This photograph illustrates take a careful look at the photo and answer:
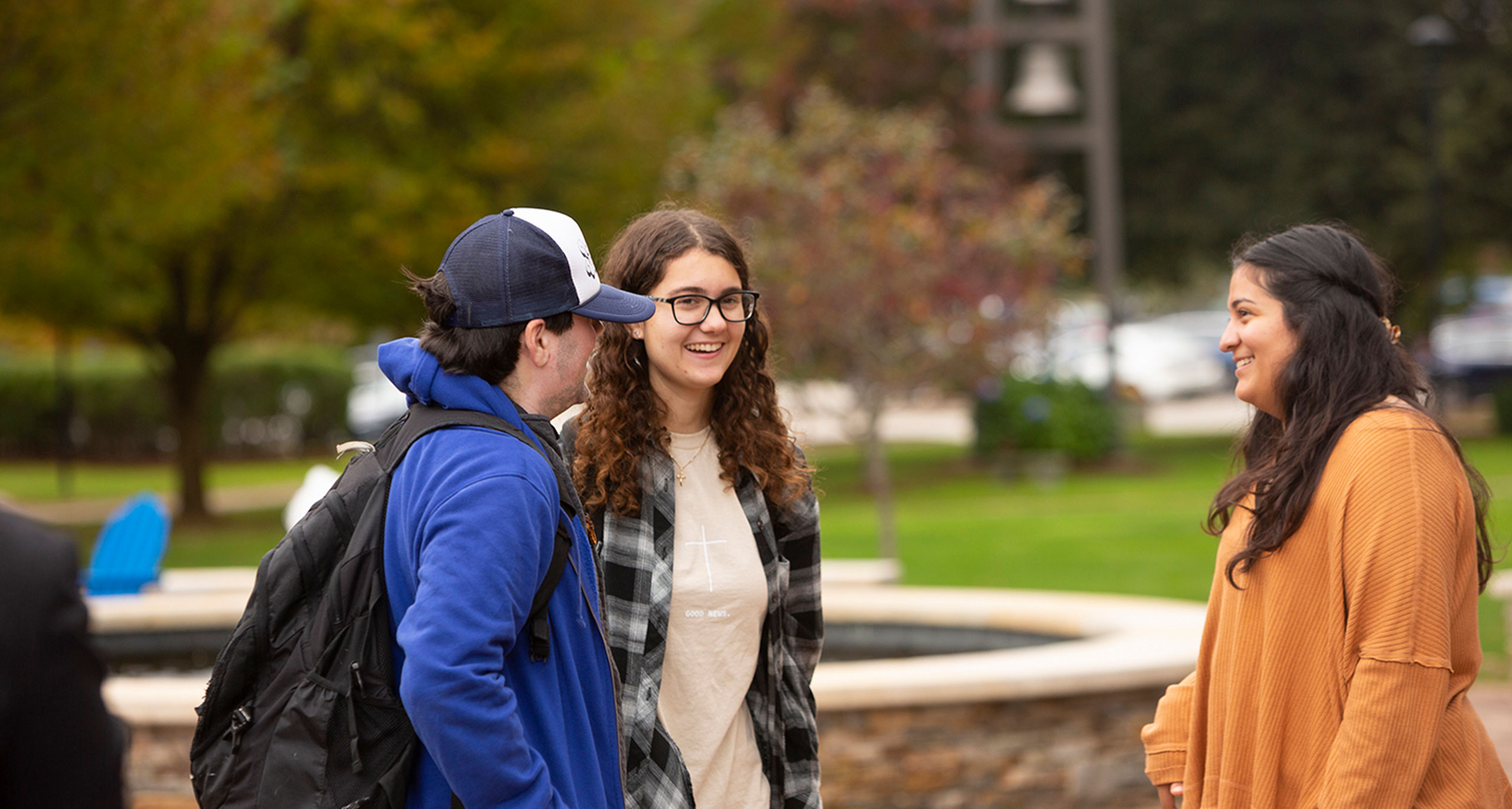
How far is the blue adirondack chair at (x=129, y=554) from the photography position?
30.4 ft

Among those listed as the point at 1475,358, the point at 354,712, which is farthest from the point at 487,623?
the point at 1475,358

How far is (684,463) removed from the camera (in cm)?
325

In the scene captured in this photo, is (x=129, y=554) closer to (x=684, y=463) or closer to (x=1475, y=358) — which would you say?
(x=684, y=463)

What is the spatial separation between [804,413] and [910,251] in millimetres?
2650

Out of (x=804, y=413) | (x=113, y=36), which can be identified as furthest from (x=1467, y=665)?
(x=804, y=413)

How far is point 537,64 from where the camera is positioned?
673 inches

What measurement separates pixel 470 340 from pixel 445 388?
88 mm

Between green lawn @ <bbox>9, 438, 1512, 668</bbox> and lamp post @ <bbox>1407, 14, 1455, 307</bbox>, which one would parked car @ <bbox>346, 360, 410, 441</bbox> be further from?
lamp post @ <bbox>1407, 14, 1455, 307</bbox>

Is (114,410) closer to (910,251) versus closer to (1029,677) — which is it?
(910,251)

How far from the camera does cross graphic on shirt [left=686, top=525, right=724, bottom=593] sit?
3.09 metres

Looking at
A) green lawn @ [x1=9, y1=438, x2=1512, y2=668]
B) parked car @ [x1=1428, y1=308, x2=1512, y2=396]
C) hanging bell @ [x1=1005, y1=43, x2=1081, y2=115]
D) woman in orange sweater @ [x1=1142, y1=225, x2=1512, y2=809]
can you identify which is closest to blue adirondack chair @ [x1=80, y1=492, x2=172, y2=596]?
green lawn @ [x1=9, y1=438, x2=1512, y2=668]

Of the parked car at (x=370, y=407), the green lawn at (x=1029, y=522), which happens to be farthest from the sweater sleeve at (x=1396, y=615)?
the parked car at (x=370, y=407)

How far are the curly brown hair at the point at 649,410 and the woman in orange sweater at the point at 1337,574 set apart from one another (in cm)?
93

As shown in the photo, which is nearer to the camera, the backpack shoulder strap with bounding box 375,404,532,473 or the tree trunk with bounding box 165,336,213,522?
the backpack shoulder strap with bounding box 375,404,532,473
